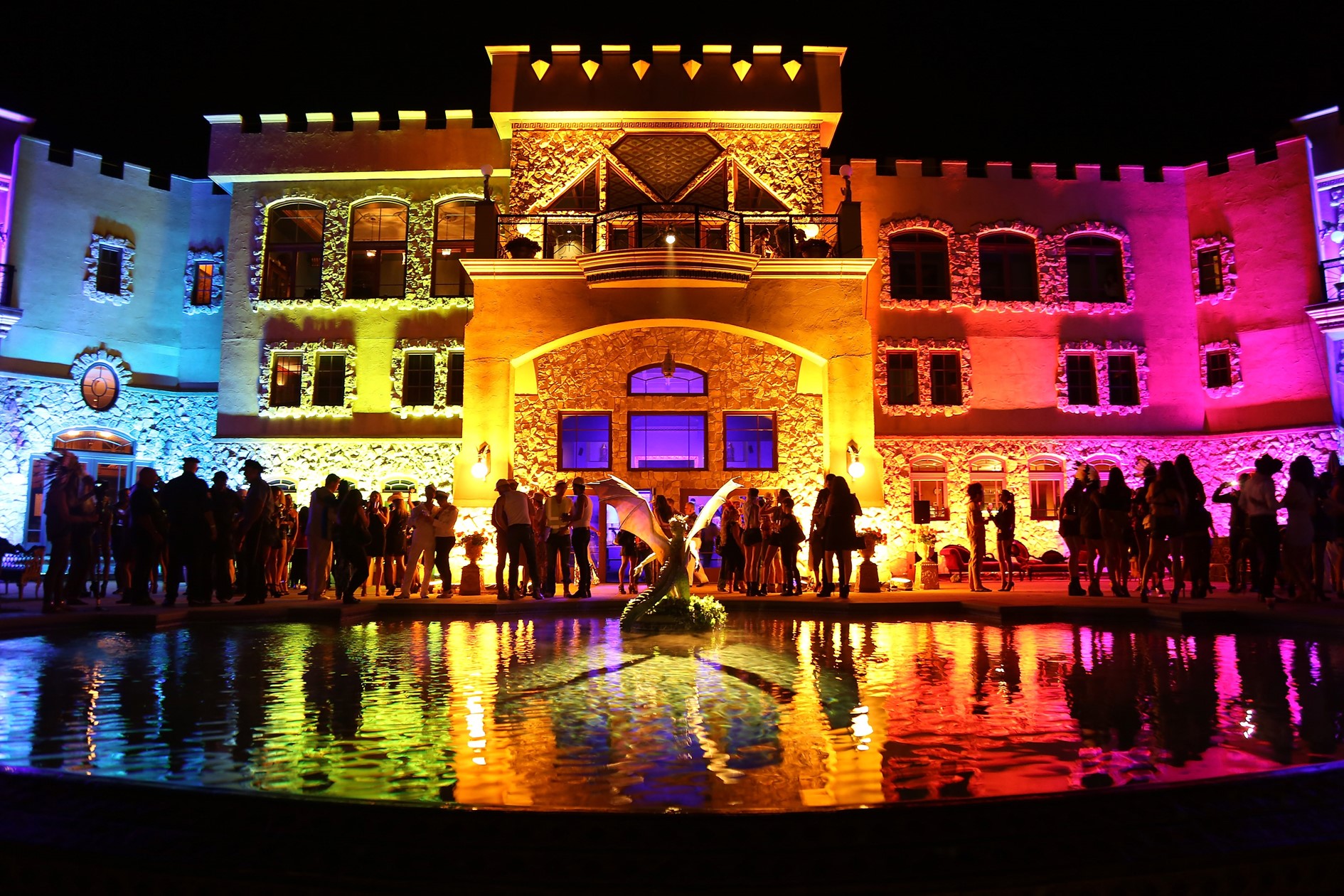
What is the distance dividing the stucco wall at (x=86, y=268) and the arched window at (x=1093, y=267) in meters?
22.1

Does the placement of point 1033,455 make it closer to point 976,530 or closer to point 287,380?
point 976,530

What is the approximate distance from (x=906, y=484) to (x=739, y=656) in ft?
49.1

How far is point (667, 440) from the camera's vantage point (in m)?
20.8

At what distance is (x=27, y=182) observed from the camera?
2027cm

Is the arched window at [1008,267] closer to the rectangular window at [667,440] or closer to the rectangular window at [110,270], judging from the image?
the rectangular window at [667,440]

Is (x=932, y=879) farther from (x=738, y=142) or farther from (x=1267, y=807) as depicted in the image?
(x=738, y=142)

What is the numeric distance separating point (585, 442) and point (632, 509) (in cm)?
996

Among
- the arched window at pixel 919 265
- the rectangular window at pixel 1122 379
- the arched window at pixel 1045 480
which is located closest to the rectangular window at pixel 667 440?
the arched window at pixel 919 265

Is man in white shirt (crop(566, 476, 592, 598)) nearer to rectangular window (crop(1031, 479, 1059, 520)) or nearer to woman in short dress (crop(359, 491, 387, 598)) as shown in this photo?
woman in short dress (crop(359, 491, 387, 598))

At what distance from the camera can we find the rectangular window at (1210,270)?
2155 centimetres

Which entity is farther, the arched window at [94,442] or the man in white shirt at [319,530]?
the arched window at [94,442]

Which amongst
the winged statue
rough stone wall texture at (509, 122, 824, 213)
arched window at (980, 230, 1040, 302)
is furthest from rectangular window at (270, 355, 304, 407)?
arched window at (980, 230, 1040, 302)

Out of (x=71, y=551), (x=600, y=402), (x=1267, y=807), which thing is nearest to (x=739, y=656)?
(x=1267, y=807)

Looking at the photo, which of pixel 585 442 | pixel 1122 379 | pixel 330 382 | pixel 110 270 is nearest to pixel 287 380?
pixel 330 382
